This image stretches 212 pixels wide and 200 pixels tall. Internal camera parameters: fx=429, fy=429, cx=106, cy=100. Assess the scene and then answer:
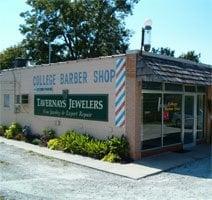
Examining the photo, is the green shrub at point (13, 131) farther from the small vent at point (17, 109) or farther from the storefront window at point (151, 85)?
the storefront window at point (151, 85)

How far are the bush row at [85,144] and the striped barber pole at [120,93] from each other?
0.63m

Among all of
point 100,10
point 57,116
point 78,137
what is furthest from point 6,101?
point 100,10

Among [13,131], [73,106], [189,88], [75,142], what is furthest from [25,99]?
[189,88]

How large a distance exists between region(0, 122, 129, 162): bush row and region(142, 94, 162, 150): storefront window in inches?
34.5

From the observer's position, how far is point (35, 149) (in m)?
16.7

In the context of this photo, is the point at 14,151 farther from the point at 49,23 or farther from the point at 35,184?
the point at 49,23

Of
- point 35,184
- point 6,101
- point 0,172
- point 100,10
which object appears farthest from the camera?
point 100,10

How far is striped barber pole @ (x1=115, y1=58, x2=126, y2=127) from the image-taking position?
1464 centimetres

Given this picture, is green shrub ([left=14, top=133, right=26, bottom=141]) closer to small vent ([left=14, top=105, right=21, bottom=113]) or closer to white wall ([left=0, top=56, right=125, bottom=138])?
white wall ([left=0, top=56, right=125, bottom=138])

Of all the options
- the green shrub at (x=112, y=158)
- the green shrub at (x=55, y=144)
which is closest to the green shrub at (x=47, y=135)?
the green shrub at (x=55, y=144)

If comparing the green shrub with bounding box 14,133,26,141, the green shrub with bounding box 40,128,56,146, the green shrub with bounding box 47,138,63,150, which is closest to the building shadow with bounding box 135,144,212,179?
the green shrub with bounding box 47,138,63,150

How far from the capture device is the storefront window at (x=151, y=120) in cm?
1476

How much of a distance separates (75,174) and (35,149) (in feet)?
16.3

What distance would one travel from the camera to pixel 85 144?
15.3m
